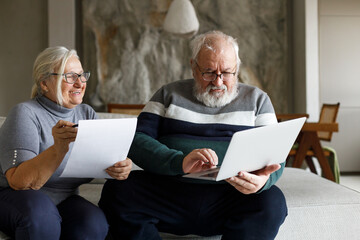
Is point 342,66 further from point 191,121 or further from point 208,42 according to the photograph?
point 191,121

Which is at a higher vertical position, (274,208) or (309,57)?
(309,57)

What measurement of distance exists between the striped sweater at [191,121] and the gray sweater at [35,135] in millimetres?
239

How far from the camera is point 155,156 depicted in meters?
1.75

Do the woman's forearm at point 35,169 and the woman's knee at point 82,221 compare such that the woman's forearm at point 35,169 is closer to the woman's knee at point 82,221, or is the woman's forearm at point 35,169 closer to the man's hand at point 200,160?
the woman's knee at point 82,221

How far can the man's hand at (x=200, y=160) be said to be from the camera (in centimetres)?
152

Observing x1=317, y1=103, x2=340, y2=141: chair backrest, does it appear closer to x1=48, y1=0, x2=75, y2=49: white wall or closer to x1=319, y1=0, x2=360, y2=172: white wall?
x1=319, y1=0, x2=360, y2=172: white wall

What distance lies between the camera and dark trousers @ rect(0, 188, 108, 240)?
4.60ft

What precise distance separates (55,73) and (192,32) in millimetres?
3070

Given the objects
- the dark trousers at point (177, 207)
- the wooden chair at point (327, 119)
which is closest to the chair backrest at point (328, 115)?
the wooden chair at point (327, 119)

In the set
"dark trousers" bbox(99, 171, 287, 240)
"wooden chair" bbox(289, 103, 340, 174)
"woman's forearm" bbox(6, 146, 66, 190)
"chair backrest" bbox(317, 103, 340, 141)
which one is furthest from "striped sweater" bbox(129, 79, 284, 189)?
"chair backrest" bbox(317, 103, 340, 141)

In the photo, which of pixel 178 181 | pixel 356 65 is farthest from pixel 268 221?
pixel 356 65

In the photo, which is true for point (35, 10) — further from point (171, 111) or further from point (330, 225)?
point (330, 225)

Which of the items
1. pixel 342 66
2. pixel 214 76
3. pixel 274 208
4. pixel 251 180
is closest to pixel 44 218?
pixel 251 180

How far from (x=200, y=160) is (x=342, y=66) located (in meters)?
4.84
